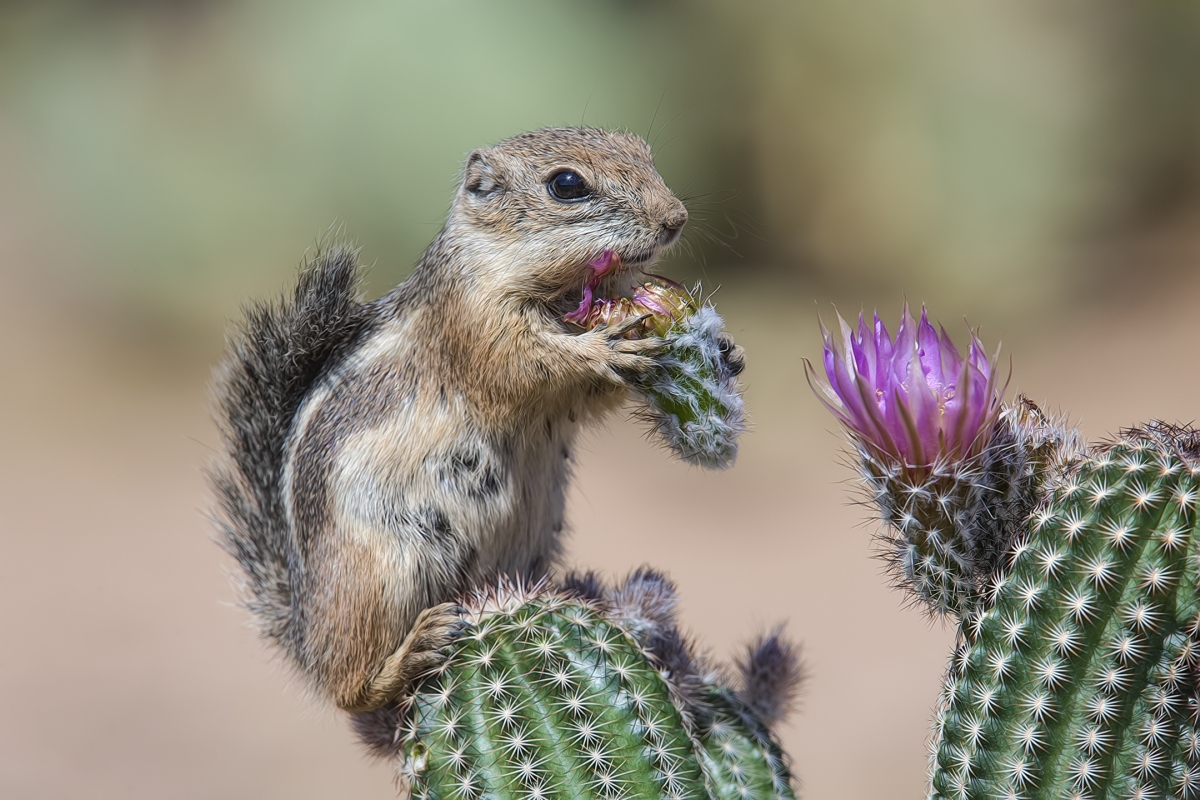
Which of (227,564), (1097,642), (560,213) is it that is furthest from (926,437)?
(227,564)

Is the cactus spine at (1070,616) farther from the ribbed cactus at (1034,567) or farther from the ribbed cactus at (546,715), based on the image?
the ribbed cactus at (546,715)

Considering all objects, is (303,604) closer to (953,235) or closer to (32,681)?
(32,681)

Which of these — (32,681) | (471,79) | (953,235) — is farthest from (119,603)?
(953,235)

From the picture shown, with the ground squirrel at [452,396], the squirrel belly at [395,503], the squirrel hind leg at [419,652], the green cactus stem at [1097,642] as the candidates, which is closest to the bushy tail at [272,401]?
the ground squirrel at [452,396]

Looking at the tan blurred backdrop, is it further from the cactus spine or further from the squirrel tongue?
the cactus spine

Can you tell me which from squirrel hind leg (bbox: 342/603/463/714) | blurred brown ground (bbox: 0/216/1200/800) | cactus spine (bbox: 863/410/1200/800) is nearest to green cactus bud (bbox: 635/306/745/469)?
cactus spine (bbox: 863/410/1200/800)
